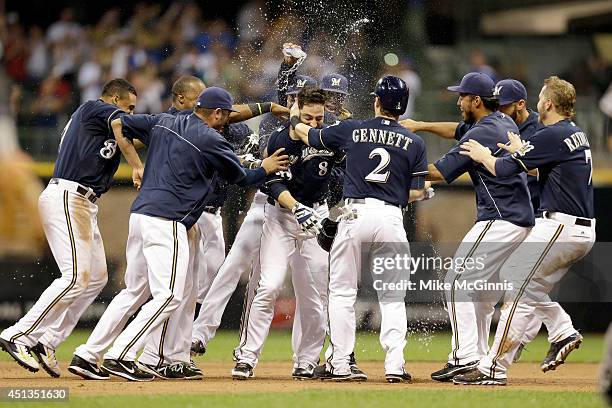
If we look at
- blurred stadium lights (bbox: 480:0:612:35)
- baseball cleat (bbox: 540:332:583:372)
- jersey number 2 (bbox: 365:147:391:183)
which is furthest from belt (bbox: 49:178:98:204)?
blurred stadium lights (bbox: 480:0:612:35)

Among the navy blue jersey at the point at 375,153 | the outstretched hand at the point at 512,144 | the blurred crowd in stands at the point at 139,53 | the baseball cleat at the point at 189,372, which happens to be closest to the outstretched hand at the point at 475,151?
the outstretched hand at the point at 512,144

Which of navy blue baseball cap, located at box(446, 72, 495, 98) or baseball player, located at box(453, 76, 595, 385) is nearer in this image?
baseball player, located at box(453, 76, 595, 385)

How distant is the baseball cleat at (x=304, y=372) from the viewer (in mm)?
8547

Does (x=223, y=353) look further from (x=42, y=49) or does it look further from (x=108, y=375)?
(x=42, y=49)

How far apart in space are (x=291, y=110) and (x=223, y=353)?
136 inches

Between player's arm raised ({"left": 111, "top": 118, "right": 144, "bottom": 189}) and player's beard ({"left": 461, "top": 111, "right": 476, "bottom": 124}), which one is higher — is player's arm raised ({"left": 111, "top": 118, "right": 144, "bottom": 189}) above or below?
below

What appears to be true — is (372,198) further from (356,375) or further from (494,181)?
(356,375)

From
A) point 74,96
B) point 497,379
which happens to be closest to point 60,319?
point 497,379

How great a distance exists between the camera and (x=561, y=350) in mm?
8602

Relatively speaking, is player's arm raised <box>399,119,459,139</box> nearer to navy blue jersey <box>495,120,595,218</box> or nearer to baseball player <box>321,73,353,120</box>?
baseball player <box>321,73,353,120</box>

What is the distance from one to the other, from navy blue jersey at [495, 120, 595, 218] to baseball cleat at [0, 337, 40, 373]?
3702mm

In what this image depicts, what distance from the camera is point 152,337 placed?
8.42 meters

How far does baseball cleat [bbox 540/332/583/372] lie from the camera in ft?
28.2

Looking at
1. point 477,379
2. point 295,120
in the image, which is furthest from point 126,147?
point 477,379
